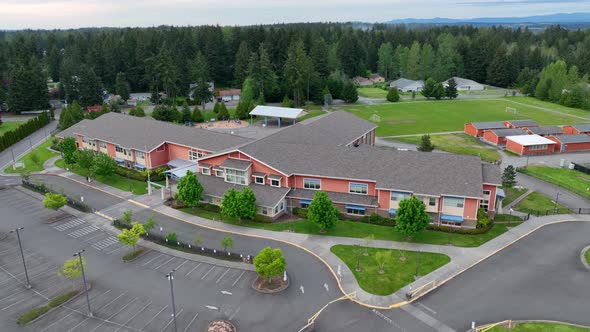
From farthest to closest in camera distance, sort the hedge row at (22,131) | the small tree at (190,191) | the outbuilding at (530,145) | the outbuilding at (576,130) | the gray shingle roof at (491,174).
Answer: the outbuilding at (576,130) → the hedge row at (22,131) → the outbuilding at (530,145) → the small tree at (190,191) → the gray shingle roof at (491,174)

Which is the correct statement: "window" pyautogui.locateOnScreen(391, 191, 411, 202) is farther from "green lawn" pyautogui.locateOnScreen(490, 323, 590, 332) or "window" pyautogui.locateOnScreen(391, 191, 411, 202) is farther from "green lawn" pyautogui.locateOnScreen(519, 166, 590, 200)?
"green lawn" pyautogui.locateOnScreen(519, 166, 590, 200)

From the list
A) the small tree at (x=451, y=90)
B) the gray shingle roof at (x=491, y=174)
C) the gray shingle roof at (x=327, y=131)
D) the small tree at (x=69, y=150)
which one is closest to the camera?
the gray shingle roof at (x=491, y=174)

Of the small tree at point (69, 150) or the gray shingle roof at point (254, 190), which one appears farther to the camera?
the small tree at point (69, 150)

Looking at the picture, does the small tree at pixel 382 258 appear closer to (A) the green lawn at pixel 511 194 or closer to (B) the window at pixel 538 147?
(A) the green lawn at pixel 511 194

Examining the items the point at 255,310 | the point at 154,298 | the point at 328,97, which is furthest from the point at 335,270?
the point at 328,97

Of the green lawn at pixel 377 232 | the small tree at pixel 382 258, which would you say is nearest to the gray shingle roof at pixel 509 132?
the green lawn at pixel 377 232

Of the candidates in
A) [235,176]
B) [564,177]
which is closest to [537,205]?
[564,177]

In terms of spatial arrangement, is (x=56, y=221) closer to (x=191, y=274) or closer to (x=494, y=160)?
(x=191, y=274)
